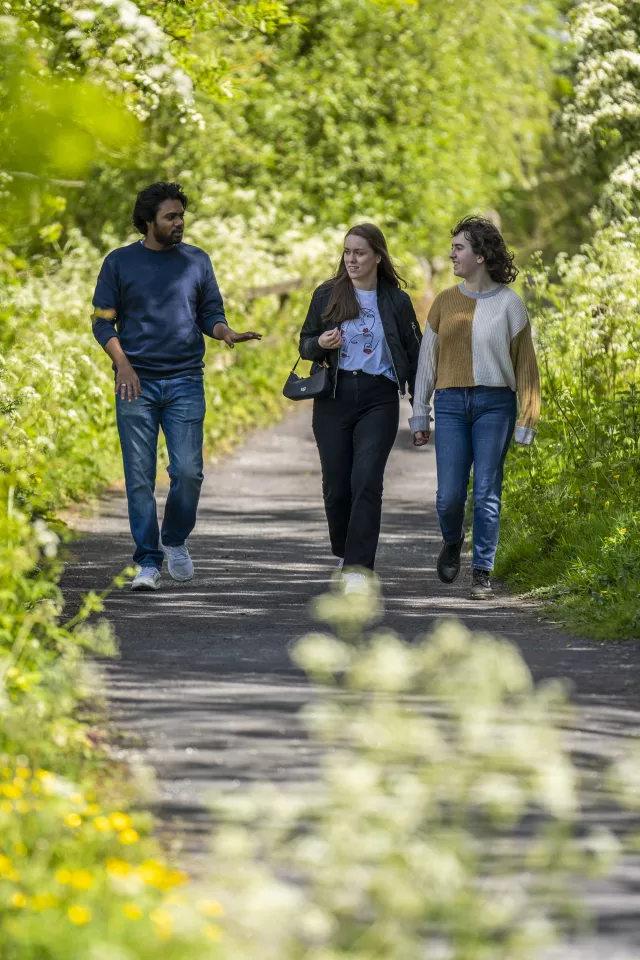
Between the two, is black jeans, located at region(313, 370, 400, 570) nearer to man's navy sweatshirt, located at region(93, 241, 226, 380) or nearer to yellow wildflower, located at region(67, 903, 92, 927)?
man's navy sweatshirt, located at region(93, 241, 226, 380)

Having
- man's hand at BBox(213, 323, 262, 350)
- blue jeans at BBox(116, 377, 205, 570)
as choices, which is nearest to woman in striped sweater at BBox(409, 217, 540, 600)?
man's hand at BBox(213, 323, 262, 350)

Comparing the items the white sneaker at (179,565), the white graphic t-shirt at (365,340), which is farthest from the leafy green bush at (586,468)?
the white sneaker at (179,565)

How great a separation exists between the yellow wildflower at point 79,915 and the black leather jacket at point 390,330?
5.06 metres

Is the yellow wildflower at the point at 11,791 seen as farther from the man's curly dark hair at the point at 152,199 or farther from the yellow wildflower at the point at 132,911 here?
the man's curly dark hair at the point at 152,199

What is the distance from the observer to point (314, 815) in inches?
174

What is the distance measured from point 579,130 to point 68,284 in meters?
6.60

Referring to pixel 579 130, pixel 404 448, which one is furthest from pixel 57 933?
pixel 579 130

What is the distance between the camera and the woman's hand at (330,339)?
27.0 feet

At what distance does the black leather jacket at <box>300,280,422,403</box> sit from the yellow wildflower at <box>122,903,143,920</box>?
500cm

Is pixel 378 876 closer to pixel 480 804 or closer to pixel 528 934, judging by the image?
pixel 528 934

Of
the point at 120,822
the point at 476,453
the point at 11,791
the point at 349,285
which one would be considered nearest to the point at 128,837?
the point at 120,822

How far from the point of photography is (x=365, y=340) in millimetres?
8391

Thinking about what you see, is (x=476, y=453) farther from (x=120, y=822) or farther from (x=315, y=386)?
(x=120, y=822)

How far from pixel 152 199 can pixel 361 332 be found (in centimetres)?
121
